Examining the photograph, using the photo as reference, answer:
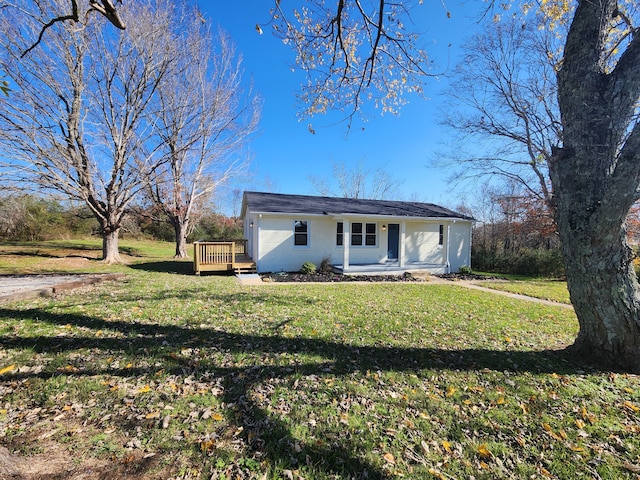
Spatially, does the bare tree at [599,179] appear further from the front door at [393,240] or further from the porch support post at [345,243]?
the front door at [393,240]

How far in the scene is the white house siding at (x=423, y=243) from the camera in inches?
631

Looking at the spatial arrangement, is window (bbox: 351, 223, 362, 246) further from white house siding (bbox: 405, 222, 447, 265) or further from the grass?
the grass

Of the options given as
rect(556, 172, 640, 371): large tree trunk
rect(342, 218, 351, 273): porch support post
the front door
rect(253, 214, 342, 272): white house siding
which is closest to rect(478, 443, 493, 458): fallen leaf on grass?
rect(556, 172, 640, 371): large tree trunk

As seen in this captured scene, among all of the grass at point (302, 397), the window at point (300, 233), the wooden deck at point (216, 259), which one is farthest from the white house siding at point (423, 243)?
the grass at point (302, 397)

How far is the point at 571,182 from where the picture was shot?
12.6ft

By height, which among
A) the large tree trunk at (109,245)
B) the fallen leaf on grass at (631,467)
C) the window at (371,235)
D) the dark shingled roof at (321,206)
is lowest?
the fallen leaf on grass at (631,467)

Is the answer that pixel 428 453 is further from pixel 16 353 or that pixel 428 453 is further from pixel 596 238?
pixel 16 353

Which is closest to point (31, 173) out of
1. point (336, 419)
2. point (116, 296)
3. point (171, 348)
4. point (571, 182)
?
point (116, 296)

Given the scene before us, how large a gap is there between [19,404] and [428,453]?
3718 mm

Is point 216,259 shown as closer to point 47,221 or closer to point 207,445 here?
point 207,445

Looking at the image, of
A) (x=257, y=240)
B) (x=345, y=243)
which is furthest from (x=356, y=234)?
(x=257, y=240)

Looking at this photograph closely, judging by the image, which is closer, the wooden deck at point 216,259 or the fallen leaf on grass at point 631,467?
the fallen leaf on grass at point 631,467

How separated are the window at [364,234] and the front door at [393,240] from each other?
3.28ft

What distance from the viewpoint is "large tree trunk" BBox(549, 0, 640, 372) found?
11.9 feet
